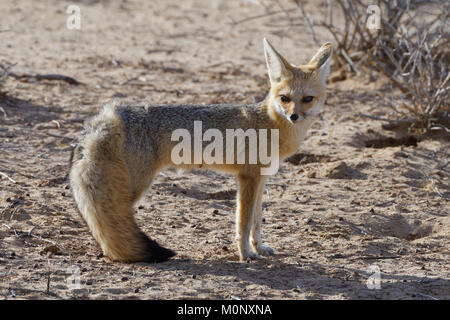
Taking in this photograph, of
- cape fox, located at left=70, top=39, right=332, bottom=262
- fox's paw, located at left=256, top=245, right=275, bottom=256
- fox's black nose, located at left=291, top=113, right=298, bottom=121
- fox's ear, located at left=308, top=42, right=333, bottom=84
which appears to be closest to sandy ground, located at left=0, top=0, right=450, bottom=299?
fox's paw, located at left=256, top=245, right=275, bottom=256

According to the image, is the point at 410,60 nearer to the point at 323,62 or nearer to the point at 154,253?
the point at 323,62

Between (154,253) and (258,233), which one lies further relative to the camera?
(258,233)

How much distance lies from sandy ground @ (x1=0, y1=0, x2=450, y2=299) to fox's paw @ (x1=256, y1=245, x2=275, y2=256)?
0.07 metres

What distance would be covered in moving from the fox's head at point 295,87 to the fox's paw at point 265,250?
93 centimetres

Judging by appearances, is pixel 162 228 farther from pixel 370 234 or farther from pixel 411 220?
pixel 411 220

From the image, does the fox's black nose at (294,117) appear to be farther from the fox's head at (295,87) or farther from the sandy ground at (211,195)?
the sandy ground at (211,195)

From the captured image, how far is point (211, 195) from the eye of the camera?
5797mm

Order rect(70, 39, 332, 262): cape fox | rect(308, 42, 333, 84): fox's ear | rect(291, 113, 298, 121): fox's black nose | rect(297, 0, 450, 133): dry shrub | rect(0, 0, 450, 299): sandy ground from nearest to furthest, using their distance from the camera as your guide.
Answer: rect(0, 0, 450, 299): sandy ground → rect(70, 39, 332, 262): cape fox → rect(291, 113, 298, 121): fox's black nose → rect(308, 42, 333, 84): fox's ear → rect(297, 0, 450, 133): dry shrub

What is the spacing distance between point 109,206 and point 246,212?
970 mm

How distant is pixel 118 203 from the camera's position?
4285mm

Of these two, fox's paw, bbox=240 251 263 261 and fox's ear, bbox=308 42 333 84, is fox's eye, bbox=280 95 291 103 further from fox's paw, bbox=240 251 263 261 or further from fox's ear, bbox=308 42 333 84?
fox's paw, bbox=240 251 263 261

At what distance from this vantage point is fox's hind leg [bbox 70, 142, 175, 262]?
425cm

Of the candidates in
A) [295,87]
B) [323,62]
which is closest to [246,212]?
[295,87]
